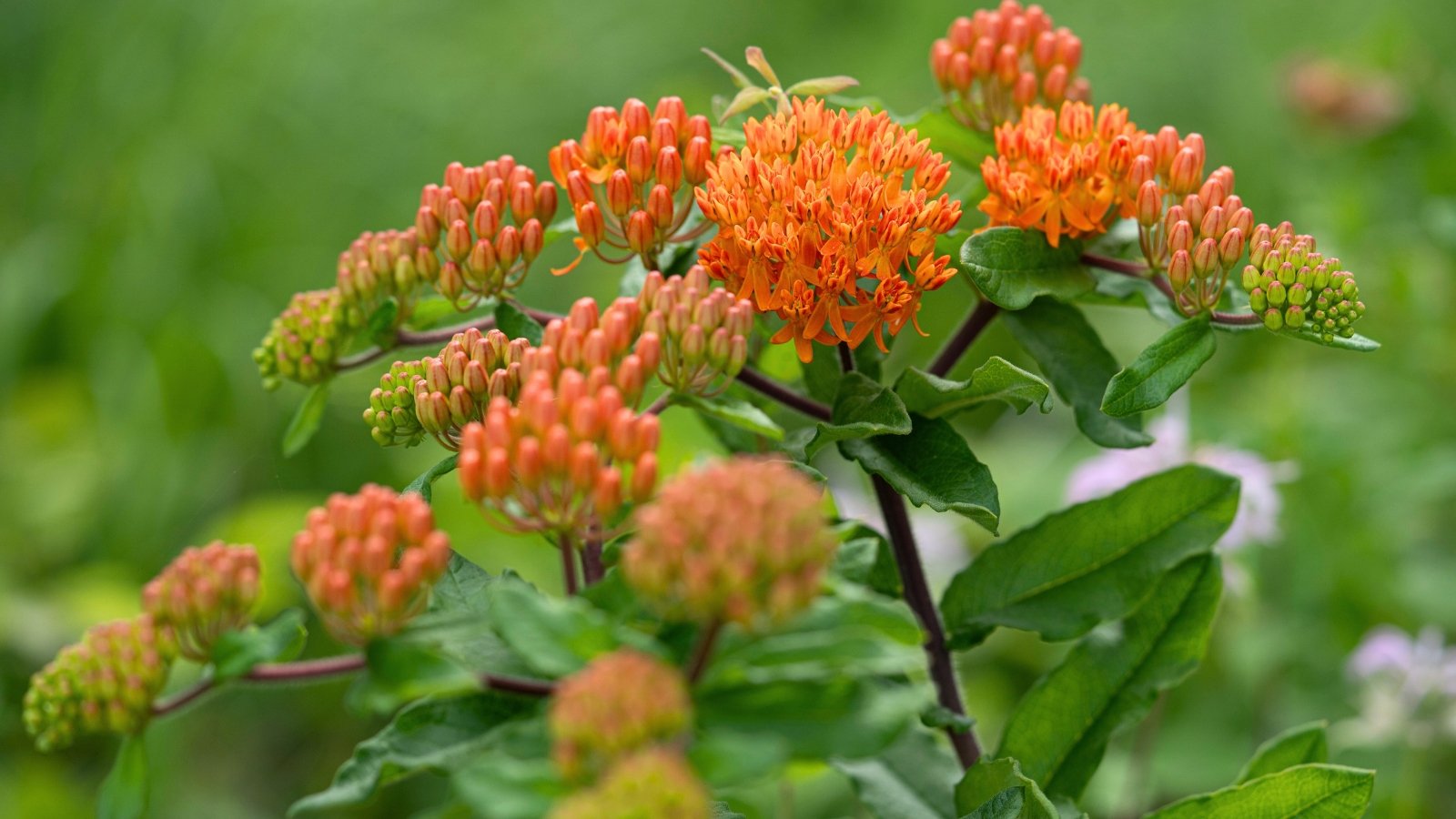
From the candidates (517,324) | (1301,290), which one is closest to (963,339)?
(1301,290)

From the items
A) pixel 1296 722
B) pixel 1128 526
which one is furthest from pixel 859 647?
pixel 1296 722

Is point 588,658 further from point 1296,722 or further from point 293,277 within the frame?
point 293,277

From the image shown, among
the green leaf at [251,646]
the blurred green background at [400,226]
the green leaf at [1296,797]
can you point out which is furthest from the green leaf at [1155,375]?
the blurred green background at [400,226]

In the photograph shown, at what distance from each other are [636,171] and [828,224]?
0.22 m

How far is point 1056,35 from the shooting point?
62.8 inches

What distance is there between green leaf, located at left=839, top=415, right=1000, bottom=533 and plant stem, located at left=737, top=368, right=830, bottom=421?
0.19 feet

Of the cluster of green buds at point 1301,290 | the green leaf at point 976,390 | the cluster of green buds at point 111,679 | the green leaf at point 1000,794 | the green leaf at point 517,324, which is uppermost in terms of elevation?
the cluster of green buds at point 1301,290

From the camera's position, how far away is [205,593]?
102 centimetres

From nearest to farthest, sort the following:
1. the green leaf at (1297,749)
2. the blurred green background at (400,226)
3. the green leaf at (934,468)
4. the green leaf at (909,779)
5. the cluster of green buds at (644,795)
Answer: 1. the cluster of green buds at (644,795)
2. the green leaf at (934,468)
3. the green leaf at (909,779)
4. the green leaf at (1297,749)
5. the blurred green background at (400,226)

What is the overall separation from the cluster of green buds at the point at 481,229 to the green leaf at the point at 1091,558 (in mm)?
561

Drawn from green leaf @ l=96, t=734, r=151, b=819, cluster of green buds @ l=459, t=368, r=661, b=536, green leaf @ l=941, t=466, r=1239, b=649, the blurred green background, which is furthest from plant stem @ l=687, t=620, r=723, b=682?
the blurred green background

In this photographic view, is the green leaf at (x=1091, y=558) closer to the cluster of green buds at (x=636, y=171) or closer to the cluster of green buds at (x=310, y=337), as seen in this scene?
the cluster of green buds at (x=636, y=171)

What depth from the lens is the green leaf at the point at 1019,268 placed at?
1279 millimetres

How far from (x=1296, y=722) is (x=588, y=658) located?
2.28m
